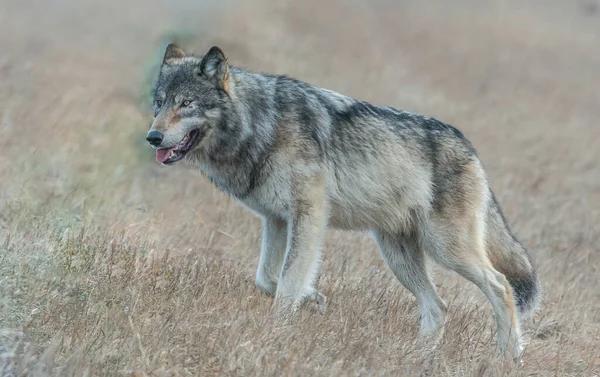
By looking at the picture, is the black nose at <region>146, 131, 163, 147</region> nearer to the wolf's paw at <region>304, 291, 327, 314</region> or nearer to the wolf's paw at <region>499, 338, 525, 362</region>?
the wolf's paw at <region>304, 291, 327, 314</region>

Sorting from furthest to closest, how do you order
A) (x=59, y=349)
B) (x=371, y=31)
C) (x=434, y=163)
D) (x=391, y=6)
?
(x=391, y=6), (x=371, y=31), (x=434, y=163), (x=59, y=349)

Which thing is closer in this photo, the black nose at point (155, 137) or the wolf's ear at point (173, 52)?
the black nose at point (155, 137)

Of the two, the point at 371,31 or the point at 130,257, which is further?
the point at 371,31

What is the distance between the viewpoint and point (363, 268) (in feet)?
26.3

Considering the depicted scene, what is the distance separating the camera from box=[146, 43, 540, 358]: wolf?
19.3 ft

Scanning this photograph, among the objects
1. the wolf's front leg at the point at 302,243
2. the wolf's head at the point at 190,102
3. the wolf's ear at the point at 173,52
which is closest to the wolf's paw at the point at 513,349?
the wolf's front leg at the point at 302,243

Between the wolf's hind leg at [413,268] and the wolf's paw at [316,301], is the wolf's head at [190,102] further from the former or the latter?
the wolf's hind leg at [413,268]

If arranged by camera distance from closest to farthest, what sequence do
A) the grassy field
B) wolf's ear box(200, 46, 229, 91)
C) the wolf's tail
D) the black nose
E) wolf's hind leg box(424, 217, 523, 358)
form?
1. the grassy field
2. the black nose
3. wolf's ear box(200, 46, 229, 91)
4. wolf's hind leg box(424, 217, 523, 358)
5. the wolf's tail

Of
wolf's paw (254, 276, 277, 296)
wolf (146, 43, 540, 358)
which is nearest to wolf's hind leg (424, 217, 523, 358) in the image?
wolf (146, 43, 540, 358)

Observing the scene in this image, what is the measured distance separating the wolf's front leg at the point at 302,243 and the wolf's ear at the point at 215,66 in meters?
0.96

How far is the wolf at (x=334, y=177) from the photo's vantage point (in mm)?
5887

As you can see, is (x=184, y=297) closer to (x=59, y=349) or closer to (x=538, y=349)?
(x=59, y=349)

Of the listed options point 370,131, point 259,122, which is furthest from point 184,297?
point 370,131

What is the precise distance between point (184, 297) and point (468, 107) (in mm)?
15788
